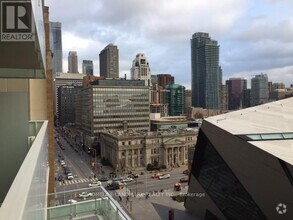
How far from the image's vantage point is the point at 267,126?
29.8 metres

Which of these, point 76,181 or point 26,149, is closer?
point 26,149

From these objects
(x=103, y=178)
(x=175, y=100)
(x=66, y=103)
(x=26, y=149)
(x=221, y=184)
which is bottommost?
(x=103, y=178)

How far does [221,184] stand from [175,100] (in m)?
157

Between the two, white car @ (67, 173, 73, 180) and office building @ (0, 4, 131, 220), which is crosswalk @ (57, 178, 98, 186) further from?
office building @ (0, 4, 131, 220)

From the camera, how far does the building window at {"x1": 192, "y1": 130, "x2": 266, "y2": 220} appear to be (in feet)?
90.6

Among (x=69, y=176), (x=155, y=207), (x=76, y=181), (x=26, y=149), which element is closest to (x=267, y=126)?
(x=155, y=207)

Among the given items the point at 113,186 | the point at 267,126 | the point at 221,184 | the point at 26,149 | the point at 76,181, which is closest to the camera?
the point at 26,149

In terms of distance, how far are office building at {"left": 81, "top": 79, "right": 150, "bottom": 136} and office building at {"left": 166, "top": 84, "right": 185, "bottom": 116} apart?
80.5 meters

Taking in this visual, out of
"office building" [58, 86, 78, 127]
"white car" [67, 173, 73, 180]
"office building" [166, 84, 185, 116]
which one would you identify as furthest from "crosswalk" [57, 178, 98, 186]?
"office building" [58, 86, 78, 127]

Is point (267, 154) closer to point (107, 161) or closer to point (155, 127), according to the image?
point (107, 161)

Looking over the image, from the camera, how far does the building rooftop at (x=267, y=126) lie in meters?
25.0

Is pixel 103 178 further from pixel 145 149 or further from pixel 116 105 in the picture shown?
pixel 116 105

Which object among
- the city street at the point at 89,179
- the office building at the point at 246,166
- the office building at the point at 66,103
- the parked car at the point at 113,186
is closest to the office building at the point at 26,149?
the office building at the point at 246,166

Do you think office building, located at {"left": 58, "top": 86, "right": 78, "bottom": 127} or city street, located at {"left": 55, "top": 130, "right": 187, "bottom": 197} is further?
office building, located at {"left": 58, "top": 86, "right": 78, "bottom": 127}
